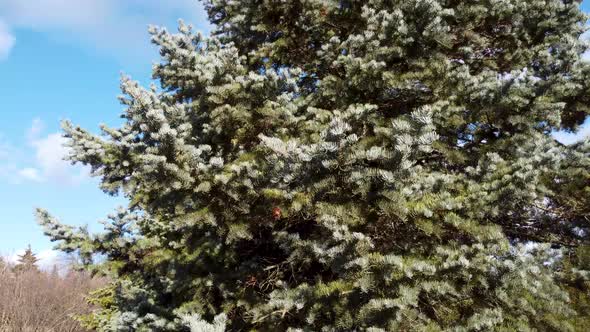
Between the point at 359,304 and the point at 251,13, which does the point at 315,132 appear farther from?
the point at 251,13

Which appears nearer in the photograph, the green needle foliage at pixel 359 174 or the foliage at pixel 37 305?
the green needle foliage at pixel 359 174

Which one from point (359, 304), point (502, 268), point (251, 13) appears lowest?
point (359, 304)

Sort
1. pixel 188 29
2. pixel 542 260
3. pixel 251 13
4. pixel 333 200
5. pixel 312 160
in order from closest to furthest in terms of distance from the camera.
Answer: pixel 312 160 < pixel 333 200 < pixel 542 260 < pixel 188 29 < pixel 251 13

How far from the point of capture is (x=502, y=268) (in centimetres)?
359

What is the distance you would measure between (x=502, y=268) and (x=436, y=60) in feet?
8.25

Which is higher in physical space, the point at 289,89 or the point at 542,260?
the point at 289,89

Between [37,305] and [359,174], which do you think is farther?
[37,305]

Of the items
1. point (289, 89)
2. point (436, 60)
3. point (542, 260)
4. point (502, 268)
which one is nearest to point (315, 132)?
point (289, 89)

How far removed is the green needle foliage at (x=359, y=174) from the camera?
11.2ft

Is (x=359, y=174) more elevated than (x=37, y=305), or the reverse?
(x=359, y=174)

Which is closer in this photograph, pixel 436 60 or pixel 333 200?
pixel 333 200

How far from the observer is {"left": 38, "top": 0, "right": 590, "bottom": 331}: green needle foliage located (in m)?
3.41

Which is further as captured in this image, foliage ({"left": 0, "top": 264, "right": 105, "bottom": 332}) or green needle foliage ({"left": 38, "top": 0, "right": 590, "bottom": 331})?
foliage ({"left": 0, "top": 264, "right": 105, "bottom": 332})

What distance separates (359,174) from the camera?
10.5ft
